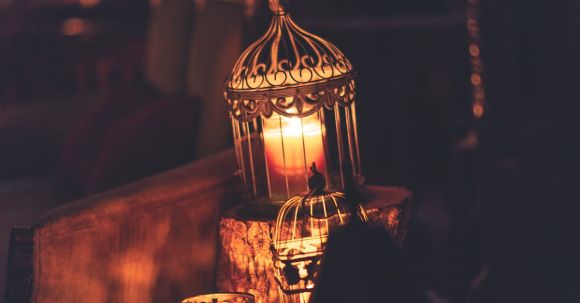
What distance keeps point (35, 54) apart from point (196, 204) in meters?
3.37

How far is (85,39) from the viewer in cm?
495

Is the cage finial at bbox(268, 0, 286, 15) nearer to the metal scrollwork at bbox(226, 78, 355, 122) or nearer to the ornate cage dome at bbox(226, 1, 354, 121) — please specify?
the ornate cage dome at bbox(226, 1, 354, 121)

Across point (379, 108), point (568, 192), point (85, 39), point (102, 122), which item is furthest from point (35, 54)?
point (568, 192)

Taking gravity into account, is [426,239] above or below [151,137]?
below

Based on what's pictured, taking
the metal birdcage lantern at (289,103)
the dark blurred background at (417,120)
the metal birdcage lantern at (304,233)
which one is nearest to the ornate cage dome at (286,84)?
the metal birdcage lantern at (289,103)

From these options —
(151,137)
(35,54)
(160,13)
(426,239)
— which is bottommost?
(426,239)

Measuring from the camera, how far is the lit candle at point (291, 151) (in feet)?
5.48

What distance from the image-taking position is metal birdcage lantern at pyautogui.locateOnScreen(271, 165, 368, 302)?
4.84 feet

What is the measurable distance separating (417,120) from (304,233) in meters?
2.23

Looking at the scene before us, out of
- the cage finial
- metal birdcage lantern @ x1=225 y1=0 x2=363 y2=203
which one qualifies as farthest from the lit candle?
the cage finial

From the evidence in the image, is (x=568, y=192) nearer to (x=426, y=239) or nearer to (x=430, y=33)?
(x=426, y=239)

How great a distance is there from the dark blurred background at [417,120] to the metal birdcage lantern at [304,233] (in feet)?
1.89

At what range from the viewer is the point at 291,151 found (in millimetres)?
1677

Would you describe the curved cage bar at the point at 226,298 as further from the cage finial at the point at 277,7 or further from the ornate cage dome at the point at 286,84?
the cage finial at the point at 277,7
